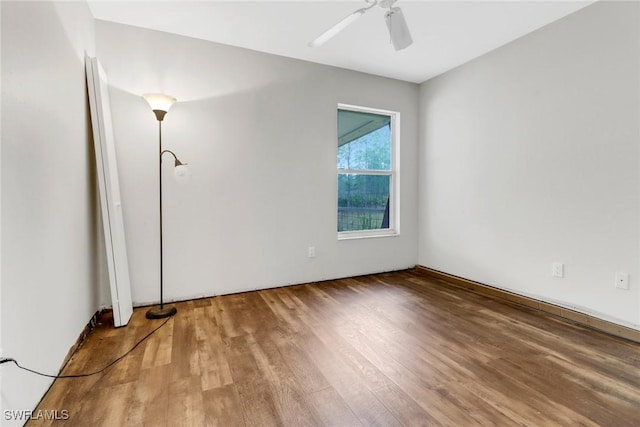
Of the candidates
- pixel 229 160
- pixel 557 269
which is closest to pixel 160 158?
pixel 229 160

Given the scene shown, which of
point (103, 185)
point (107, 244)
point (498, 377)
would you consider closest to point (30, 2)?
point (103, 185)

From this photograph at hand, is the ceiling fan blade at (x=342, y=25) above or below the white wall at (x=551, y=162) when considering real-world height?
above

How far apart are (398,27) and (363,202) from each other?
7.41 feet

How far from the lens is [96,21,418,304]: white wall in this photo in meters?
2.71

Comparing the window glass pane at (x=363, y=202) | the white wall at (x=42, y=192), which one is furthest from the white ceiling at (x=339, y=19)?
the window glass pane at (x=363, y=202)

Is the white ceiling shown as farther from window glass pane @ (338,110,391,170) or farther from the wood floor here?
the wood floor

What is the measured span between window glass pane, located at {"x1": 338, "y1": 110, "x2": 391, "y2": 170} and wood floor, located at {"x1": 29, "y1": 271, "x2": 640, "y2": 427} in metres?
1.89

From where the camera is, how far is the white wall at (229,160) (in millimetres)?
2709

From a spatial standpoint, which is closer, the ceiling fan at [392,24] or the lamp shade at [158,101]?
the ceiling fan at [392,24]

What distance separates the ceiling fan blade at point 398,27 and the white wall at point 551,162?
5.12 ft

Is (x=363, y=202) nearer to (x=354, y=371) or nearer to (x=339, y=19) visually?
(x=339, y=19)

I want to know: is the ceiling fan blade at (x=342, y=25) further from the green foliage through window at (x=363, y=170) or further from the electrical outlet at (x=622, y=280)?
the electrical outlet at (x=622, y=280)

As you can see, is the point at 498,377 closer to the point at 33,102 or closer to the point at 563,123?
the point at 563,123

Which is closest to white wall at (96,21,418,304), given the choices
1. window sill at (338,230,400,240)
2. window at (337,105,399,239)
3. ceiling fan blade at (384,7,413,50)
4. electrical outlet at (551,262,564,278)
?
window sill at (338,230,400,240)
